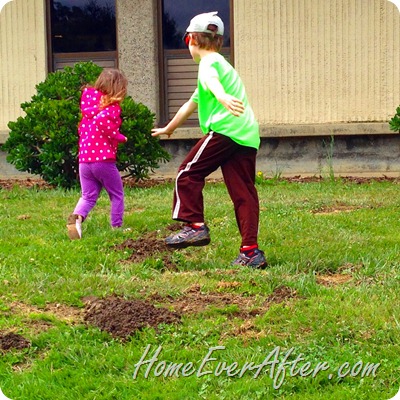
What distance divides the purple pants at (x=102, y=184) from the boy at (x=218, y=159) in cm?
152

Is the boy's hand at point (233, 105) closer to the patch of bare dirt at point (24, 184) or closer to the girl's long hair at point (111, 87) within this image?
the girl's long hair at point (111, 87)

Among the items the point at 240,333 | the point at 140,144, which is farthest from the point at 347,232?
the point at 140,144

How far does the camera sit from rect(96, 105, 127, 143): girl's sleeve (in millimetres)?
7914

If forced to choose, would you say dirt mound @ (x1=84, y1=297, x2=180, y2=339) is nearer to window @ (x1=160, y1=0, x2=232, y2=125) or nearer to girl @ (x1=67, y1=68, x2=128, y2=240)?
girl @ (x1=67, y1=68, x2=128, y2=240)

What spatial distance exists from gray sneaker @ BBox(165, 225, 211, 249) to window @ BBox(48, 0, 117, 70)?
27.1 ft

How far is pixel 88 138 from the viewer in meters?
7.97

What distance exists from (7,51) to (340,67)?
5326 millimetres

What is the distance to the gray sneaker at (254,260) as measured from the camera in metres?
6.30

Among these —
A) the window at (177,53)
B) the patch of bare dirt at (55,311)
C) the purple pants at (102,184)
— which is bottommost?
the patch of bare dirt at (55,311)

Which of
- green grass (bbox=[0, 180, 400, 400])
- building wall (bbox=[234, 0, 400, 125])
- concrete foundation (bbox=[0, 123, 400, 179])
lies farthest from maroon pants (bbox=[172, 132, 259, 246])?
building wall (bbox=[234, 0, 400, 125])

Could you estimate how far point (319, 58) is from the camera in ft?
43.8

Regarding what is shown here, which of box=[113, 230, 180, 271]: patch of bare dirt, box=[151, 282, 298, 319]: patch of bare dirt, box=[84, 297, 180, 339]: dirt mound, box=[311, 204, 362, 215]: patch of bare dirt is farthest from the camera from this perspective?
box=[311, 204, 362, 215]: patch of bare dirt

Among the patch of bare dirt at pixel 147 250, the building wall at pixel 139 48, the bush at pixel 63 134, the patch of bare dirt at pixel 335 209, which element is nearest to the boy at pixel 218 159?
the patch of bare dirt at pixel 147 250

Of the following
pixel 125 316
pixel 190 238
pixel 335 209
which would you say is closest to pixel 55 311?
pixel 125 316
